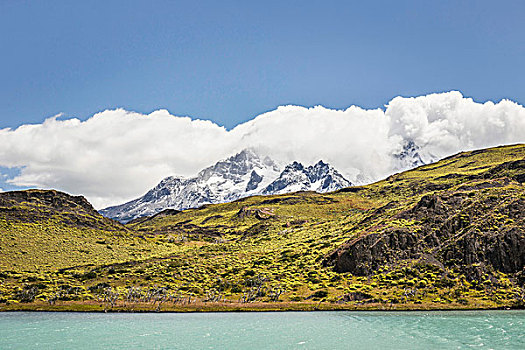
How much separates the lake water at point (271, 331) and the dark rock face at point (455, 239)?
1864 cm

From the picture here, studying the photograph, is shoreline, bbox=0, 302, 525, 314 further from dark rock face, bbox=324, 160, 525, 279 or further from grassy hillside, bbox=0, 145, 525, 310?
dark rock face, bbox=324, 160, 525, 279

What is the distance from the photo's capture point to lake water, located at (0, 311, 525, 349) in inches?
1751

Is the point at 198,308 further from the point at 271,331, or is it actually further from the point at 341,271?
the point at 341,271

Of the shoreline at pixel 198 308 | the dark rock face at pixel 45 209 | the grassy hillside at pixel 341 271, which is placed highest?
the dark rock face at pixel 45 209

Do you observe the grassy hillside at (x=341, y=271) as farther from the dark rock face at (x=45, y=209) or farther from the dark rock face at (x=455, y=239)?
the dark rock face at (x=45, y=209)

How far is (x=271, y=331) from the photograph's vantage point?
175 ft

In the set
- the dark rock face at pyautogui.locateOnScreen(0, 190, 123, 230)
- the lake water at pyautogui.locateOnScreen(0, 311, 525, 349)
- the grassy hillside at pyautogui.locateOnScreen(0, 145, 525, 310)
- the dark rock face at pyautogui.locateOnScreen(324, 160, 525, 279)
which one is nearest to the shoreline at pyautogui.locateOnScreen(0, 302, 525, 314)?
the grassy hillside at pyautogui.locateOnScreen(0, 145, 525, 310)

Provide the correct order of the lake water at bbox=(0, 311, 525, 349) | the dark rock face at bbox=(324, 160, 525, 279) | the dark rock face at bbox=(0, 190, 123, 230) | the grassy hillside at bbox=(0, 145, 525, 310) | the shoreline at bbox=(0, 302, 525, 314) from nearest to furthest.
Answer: the lake water at bbox=(0, 311, 525, 349), the shoreline at bbox=(0, 302, 525, 314), the grassy hillside at bbox=(0, 145, 525, 310), the dark rock face at bbox=(324, 160, 525, 279), the dark rock face at bbox=(0, 190, 123, 230)

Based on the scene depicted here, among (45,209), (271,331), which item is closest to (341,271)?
(271,331)

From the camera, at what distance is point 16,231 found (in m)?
142

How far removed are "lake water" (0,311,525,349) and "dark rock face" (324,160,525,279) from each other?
61.1 ft

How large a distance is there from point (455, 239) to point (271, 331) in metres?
54.6

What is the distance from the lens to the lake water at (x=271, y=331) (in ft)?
146

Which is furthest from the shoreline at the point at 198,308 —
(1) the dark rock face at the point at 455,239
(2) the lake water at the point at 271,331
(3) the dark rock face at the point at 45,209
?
(3) the dark rock face at the point at 45,209
